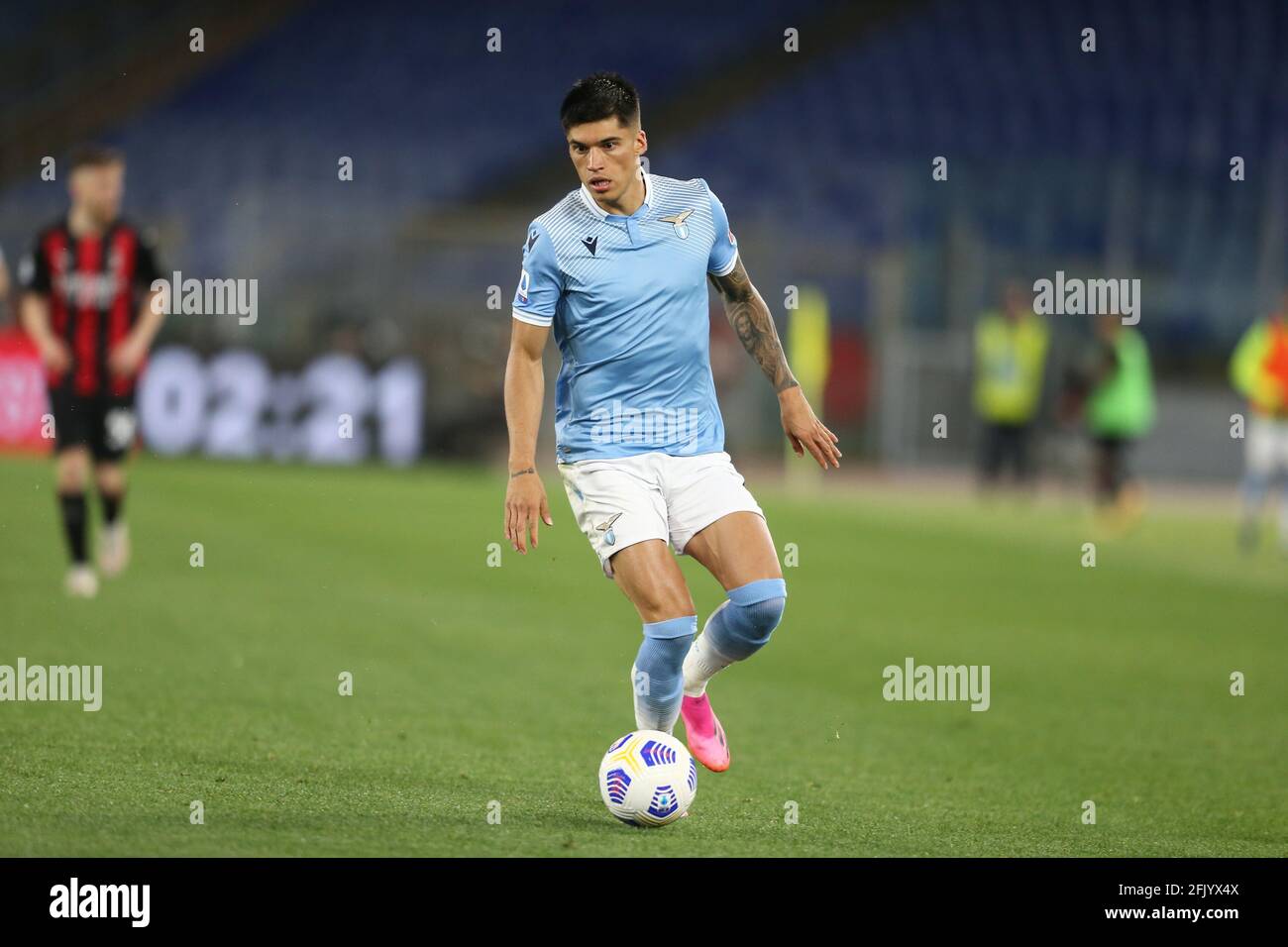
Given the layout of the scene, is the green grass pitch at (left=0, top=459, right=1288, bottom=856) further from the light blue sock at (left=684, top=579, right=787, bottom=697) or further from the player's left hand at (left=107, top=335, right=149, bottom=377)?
the player's left hand at (left=107, top=335, right=149, bottom=377)

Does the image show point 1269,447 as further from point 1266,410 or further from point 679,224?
point 679,224

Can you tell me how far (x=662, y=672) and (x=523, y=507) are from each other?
669 mm

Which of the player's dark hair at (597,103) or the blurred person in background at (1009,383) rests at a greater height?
the blurred person in background at (1009,383)

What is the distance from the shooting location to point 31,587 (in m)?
9.98

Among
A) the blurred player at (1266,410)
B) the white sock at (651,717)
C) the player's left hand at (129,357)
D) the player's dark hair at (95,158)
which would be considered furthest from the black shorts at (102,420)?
the blurred player at (1266,410)

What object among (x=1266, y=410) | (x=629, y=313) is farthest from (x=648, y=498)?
(x=1266, y=410)

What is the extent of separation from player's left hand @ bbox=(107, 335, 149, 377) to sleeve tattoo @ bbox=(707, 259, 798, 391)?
499 cm

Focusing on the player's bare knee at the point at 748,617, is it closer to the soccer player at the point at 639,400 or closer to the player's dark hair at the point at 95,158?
the soccer player at the point at 639,400

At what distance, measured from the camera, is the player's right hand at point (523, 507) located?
518cm

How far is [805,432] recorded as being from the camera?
5648 mm

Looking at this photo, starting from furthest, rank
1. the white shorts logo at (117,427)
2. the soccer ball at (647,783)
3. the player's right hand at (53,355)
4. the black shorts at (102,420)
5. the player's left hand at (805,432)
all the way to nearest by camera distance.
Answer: the white shorts logo at (117,427) → the black shorts at (102,420) → the player's right hand at (53,355) → the player's left hand at (805,432) → the soccer ball at (647,783)

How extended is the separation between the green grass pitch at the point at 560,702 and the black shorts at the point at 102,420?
2.55ft

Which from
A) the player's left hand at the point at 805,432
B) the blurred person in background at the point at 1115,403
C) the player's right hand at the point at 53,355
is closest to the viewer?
the player's left hand at the point at 805,432

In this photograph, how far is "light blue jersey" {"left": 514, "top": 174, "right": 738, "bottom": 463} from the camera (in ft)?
17.5
